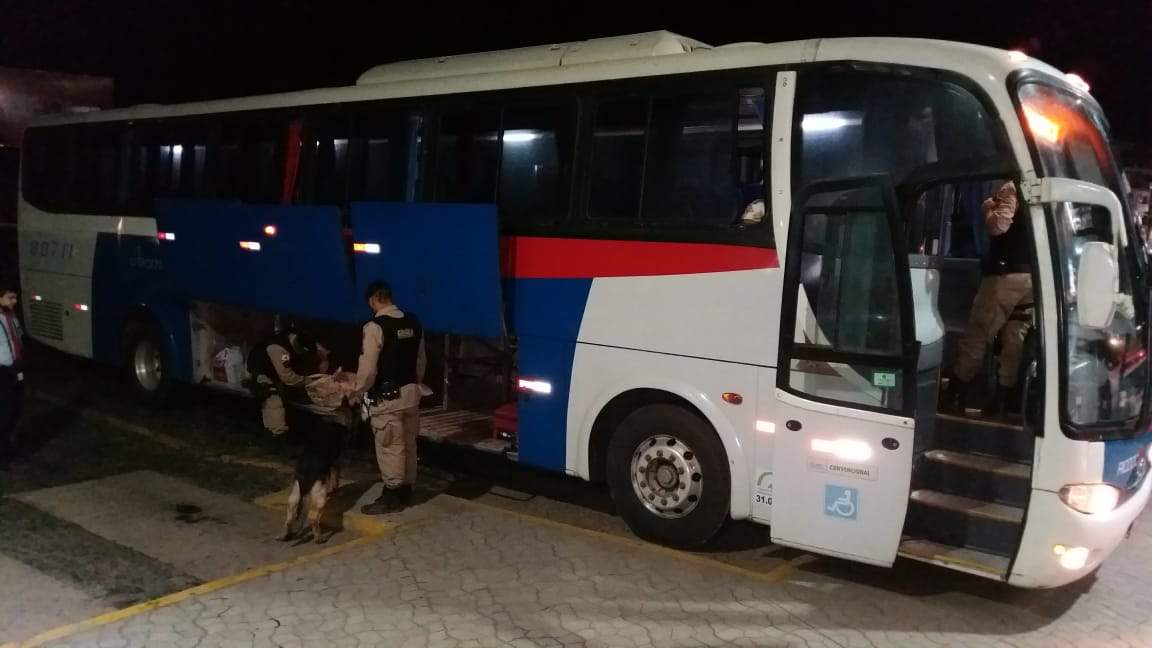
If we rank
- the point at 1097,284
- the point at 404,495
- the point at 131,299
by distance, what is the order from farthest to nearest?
the point at 131,299 < the point at 404,495 < the point at 1097,284

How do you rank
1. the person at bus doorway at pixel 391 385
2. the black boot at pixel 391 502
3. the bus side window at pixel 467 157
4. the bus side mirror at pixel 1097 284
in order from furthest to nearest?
the bus side window at pixel 467 157
the black boot at pixel 391 502
the person at bus doorway at pixel 391 385
the bus side mirror at pixel 1097 284

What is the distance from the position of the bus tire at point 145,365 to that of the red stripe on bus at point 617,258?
5.66m

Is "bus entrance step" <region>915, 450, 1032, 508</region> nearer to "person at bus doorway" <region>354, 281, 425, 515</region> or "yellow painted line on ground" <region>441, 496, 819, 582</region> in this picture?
"yellow painted line on ground" <region>441, 496, 819, 582</region>

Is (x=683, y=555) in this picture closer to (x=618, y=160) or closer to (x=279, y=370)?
(x=618, y=160)

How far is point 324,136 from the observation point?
843 centimetres

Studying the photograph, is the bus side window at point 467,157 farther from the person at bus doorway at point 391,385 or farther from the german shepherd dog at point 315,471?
the german shepherd dog at point 315,471

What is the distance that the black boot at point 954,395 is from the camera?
6.22 m

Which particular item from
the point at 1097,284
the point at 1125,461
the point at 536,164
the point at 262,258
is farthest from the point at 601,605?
the point at 262,258

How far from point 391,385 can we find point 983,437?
4.07 meters

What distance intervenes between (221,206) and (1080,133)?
763 centimetres

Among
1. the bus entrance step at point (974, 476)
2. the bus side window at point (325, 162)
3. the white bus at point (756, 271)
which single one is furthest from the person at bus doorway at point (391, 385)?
the bus entrance step at point (974, 476)

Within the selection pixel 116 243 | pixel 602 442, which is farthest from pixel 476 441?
pixel 116 243

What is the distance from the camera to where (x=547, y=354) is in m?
6.80

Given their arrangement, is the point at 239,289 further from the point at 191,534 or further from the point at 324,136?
the point at 191,534
